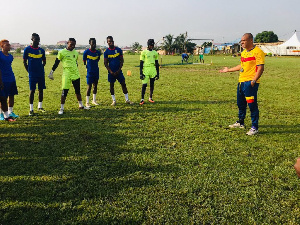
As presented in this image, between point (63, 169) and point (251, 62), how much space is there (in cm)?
456

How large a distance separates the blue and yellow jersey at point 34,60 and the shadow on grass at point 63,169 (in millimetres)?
1909

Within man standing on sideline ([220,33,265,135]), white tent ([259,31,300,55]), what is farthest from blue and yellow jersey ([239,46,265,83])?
white tent ([259,31,300,55])

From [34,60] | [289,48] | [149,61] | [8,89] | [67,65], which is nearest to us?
[8,89]

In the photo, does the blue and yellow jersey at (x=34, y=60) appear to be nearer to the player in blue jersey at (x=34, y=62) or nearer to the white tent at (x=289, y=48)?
the player in blue jersey at (x=34, y=62)

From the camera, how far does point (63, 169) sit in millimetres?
4035

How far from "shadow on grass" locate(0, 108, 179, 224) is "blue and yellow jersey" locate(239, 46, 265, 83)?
9.31 ft

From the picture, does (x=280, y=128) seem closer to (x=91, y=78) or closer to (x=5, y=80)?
(x=91, y=78)

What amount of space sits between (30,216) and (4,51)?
554cm

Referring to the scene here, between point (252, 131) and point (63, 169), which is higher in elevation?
point (252, 131)

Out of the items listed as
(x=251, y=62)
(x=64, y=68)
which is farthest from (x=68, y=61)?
(x=251, y=62)

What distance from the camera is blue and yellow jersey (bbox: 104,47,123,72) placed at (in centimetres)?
843

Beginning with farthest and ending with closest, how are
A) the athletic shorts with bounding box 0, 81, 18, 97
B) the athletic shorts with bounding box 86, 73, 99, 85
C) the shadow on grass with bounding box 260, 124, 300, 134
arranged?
the athletic shorts with bounding box 86, 73, 99, 85
the athletic shorts with bounding box 0, 81, 18, 97
the shadow on grass with bounding box 260, 124, 300, 134

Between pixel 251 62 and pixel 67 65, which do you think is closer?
pixel 251 62

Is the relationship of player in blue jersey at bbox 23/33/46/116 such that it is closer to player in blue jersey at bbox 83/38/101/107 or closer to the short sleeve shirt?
the short sleeve shirt
